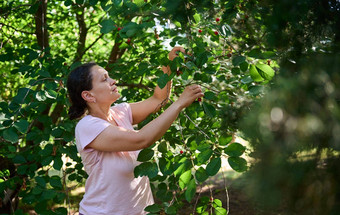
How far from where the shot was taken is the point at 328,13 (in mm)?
1084

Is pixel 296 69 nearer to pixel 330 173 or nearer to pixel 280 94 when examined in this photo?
pixel 280 94

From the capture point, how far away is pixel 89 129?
2.07 m

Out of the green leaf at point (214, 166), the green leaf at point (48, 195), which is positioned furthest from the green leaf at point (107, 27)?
the green leaf at point (48, 195)

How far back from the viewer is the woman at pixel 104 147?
6.56ft

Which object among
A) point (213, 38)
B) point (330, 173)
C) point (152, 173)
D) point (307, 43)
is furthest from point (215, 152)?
point (213, 38)

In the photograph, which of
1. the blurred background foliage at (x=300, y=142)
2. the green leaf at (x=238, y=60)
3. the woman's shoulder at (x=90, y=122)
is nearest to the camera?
the blurred background foliage at (x=300, y=142)

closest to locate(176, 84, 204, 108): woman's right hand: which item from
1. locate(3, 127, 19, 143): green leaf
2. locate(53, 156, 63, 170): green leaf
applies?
locate(3, 127, 19, 143): green leaf

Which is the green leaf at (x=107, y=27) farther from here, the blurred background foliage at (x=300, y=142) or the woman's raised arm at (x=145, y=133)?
the blurred background foliage at (x=300, y=142)

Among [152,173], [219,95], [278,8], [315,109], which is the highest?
[278,8]

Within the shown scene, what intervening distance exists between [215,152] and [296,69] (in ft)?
2.95

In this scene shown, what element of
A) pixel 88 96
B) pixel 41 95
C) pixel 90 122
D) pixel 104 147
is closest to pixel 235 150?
pixel 104 147

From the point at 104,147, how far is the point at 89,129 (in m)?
0.13

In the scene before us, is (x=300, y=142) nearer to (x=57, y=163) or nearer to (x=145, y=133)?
(x=145, y=133)

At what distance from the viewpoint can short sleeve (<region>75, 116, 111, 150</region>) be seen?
6.73ft
